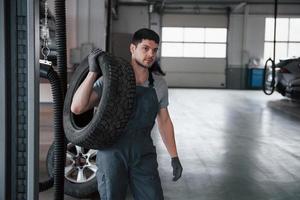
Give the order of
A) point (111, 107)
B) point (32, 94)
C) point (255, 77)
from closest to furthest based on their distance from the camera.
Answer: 1. point (32, 94)
2. point (111, 107)
3. point (255, 77)

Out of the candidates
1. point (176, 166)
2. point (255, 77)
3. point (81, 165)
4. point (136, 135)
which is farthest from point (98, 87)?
point (255, 77)

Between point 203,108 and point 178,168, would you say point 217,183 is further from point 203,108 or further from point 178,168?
point 203,108

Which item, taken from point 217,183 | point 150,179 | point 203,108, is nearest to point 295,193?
point 217,183

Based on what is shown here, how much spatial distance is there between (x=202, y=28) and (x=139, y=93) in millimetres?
18845

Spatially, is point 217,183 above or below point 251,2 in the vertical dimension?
below

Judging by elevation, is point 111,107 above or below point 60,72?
below

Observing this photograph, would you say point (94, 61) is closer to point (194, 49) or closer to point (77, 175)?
point (77, 175)

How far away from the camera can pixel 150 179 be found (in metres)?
2.38

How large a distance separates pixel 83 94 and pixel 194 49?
741 inches

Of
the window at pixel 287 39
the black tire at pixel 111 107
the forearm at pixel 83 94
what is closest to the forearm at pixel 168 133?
the black tire at pixel 111 107

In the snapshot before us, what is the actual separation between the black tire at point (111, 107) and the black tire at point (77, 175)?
1.65 metres

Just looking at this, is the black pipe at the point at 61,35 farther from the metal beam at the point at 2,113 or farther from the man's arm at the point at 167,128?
the man's arm at the point at 167,128

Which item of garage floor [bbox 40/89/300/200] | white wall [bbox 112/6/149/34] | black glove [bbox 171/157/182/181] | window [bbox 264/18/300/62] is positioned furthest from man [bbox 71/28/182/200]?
window [bbox 264/18/300/62]

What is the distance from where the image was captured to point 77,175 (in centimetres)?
390
